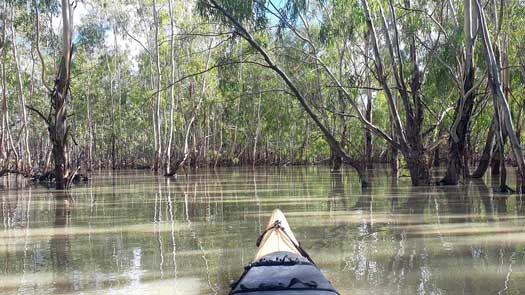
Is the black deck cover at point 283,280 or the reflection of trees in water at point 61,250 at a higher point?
the black deck cover at point 283,280

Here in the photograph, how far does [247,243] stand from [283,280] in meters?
2.92

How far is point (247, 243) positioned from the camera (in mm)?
6027

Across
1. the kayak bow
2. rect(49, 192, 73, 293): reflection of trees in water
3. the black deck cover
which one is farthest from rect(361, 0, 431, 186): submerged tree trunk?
the black deck cover

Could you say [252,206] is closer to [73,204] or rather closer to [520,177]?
[73,204]

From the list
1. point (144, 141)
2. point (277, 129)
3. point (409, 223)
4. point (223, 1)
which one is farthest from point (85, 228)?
point (144, 141)

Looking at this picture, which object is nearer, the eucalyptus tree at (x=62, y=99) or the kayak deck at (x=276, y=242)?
the kayak deck at (x=276, y=242)


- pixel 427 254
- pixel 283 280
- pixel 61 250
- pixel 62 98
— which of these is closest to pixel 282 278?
pixel 283 280

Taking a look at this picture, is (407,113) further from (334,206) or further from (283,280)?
(283,280)

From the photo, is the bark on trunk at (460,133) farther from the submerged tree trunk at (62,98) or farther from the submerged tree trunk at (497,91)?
the submerged tree trunk at (62,98)

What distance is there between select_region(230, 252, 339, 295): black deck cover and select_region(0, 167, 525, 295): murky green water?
76 centimetres

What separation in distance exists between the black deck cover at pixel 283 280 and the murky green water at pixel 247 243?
765mm

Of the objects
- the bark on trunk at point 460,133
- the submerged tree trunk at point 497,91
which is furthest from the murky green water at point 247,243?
the bark on trunk at point 460,133

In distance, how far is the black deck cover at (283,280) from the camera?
9.94 feet

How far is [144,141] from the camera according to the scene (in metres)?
41.5
